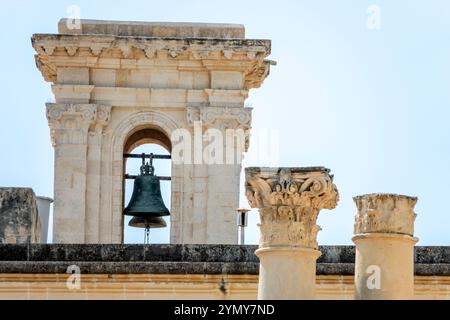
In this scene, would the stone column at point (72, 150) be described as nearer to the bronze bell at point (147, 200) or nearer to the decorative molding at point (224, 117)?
the bronze bell at point (147, 200)

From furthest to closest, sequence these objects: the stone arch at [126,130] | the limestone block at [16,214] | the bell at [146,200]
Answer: the stone arch at [126,130]
the bell at [146,200]
the limestone block at [16,214]

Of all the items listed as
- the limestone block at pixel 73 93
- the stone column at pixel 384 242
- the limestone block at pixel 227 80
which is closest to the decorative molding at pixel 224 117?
the limestone block at pixel 227 80

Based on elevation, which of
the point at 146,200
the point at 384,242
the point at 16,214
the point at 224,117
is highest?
the point at 224,117

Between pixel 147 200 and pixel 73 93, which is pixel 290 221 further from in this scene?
pixel 73 93

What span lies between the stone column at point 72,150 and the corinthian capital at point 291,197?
1295 cm

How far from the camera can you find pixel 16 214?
45.2m

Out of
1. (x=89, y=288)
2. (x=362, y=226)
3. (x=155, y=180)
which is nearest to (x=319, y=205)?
(x=362, y=226)

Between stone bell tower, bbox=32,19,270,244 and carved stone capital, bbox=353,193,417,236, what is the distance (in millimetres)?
13038

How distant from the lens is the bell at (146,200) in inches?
1940

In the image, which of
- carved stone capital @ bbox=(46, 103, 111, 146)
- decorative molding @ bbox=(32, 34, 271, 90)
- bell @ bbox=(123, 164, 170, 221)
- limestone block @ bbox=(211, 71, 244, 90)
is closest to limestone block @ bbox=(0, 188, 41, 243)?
bell @ bbox=(123, 164, 170, 221)

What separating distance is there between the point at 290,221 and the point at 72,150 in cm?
1387

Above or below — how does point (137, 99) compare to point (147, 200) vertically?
above

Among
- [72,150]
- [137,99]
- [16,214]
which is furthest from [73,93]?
[16,214]

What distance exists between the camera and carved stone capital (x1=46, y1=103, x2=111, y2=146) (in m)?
50.5
